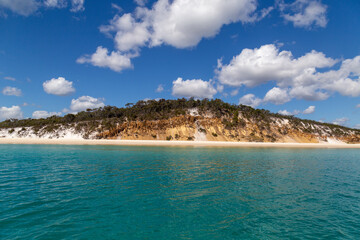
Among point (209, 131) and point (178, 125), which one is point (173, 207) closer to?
point (178, 125)

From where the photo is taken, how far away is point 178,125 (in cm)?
8112

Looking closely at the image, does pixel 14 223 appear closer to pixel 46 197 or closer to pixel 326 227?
pixel 46 197

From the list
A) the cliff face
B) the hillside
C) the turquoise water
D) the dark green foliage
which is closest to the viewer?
the turquoise water

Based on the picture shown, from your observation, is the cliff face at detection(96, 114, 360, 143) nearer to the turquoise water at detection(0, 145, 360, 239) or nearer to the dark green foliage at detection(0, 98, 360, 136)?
the dark green foliage at detection(0, 98, 360, 136)

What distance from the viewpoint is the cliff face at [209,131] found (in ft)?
255

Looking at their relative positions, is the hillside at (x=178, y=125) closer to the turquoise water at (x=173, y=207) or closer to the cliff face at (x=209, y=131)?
the cliff face at (x=209, y=131)

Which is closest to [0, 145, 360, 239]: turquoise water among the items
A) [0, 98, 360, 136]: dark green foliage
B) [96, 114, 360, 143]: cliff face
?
[96, 114, 360, 143]: cliff face

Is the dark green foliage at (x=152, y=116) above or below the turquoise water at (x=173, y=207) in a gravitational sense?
above

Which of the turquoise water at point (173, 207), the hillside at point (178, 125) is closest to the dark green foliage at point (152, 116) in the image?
the hillside at point (178, 125)

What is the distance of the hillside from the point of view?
78.6 metres

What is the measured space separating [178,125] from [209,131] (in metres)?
12.7

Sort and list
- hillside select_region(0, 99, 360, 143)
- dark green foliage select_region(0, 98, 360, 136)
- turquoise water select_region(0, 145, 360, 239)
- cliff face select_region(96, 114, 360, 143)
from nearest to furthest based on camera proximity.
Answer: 1. turquoise water select_region(0, 145, 360, 239)
2. cliff face select_region(96, 114, 360, 143)
3. hillside select_region(0, 99, 360, 143)
4. dark green foliage select_region(0, 98, 360, 136)

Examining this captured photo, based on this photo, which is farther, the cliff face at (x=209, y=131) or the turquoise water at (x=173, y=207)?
the cliff face at (x=209, y=131)

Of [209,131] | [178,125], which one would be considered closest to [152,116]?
[178,125]
